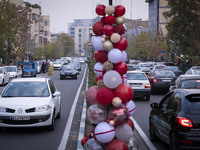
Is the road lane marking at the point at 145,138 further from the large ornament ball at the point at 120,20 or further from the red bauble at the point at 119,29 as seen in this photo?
the large ornament ball at the point at 120,20

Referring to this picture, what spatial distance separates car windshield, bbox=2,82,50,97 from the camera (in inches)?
439

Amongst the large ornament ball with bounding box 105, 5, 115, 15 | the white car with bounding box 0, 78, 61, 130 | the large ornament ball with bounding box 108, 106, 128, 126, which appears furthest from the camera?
the white car with bounding box 0, 78, 61, 130

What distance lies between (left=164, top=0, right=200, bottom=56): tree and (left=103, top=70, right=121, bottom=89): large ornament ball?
108 feet

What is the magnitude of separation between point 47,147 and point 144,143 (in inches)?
91.1

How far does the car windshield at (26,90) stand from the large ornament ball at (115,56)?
500cm

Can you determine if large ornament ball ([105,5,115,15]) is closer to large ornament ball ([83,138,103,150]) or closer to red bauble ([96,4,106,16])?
red bauble ([96,4,106,16])

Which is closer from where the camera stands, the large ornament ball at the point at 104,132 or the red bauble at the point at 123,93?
the large ornament ball at the point at 104,132

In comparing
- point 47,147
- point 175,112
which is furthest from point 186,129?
point 47,147

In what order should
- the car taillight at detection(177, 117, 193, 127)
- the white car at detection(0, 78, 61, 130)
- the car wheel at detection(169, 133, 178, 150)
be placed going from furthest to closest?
the white car at detection(0, 78, 61, 130) → the car wheel at detection(169, 133, 178, 150) → the car taillight at detection(177, 117, 193, 127)

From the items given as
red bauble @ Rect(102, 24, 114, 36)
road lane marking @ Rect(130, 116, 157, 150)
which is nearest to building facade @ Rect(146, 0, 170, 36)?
road lane marking @ Rect(130, 116, 157, 150)

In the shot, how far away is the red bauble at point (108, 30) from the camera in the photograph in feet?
21.8

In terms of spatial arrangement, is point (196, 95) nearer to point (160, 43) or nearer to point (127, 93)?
point (127, 93)

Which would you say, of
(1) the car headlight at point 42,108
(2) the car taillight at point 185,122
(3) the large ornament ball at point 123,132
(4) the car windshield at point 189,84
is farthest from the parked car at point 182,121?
(4) the car windshield at point 189,84

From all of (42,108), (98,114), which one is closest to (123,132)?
(98,114)
